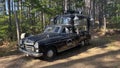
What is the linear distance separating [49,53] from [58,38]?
1068mm

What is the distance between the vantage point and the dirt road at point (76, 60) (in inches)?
388

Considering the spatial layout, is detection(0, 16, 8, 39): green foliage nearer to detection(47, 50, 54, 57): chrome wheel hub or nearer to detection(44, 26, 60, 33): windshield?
detection(44, 26, 60, 33): windshield

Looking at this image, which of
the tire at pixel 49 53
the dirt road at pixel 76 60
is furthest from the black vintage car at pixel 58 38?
the dirt road at pixel 76 60

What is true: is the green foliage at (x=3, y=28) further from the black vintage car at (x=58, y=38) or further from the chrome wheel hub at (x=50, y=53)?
the chrome wheel hub at (x=50, y=53)

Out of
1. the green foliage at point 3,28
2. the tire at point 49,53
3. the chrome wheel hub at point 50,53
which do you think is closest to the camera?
the tire at point 49,53

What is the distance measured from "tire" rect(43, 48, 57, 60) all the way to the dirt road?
263 mm

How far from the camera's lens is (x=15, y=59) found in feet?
37.1

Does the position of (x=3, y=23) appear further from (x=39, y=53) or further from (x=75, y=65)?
(x=75, y=65)

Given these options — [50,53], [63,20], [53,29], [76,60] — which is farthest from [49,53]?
[63,20]

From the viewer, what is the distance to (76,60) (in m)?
10.7

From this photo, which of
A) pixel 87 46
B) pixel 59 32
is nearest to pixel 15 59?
pixel 59 32

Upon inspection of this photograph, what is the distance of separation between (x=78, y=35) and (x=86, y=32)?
1.25 meters

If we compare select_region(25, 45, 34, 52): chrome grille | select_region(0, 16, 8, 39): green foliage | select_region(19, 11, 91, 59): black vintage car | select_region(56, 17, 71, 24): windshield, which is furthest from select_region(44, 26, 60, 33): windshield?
select_region(0, 16, 8, 39): green foliage

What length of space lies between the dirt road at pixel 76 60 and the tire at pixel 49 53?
0.86 ft
